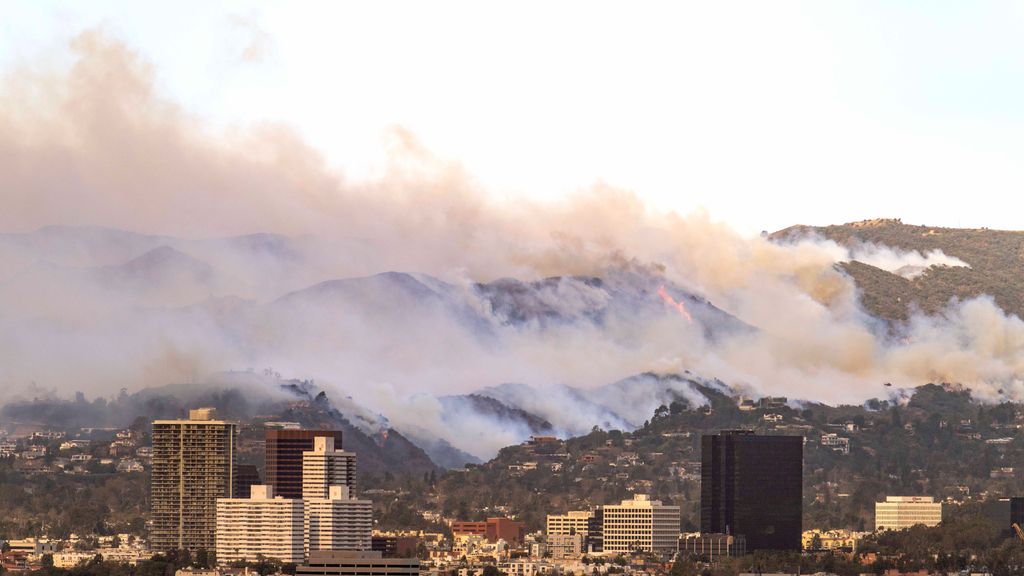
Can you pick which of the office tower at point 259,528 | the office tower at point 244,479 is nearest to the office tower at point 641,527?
the office tower at point 244,479

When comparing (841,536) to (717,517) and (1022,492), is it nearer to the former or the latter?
(717,517)

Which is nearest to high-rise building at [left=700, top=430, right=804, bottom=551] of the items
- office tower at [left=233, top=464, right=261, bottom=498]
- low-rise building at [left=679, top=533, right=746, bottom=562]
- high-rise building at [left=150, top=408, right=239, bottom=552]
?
low-rise building at [left=679, top=533, right=746, bottom=562]

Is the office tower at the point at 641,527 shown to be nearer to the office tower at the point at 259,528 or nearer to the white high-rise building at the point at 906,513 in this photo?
the white high-rise building at the point at 906,513

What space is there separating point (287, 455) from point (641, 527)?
22246 mm

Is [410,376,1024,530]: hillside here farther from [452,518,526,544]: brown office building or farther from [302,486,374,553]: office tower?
[302,486,374,553]: office tower

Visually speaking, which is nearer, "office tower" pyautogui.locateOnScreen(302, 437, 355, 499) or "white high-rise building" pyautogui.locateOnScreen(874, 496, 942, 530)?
"office tower" pyautogui.locateOnScreen(302, 437, 355, 499)

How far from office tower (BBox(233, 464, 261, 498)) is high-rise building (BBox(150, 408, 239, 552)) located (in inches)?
32.8

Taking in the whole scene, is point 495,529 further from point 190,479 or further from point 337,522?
point 337,522

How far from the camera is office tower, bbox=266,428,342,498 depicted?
149 meters

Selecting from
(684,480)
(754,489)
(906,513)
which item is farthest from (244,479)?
(684,480)

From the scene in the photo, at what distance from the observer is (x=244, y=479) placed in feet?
493

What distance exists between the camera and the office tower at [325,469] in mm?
144375

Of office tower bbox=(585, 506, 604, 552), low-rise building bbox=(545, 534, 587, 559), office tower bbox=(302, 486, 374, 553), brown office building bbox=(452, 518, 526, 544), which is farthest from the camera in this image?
brown office building bbox=(452, 518, 526, 544)

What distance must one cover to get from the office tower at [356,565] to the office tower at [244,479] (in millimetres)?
29840
